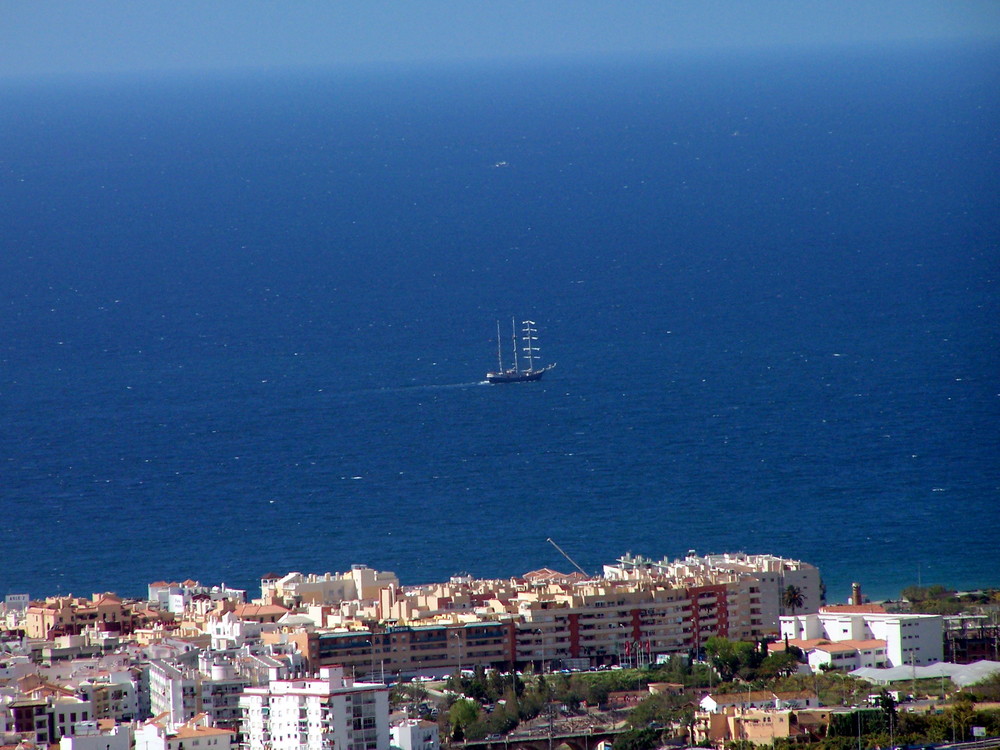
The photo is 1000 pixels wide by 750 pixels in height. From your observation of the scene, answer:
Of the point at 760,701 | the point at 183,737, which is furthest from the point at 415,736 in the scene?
the point at 760,701

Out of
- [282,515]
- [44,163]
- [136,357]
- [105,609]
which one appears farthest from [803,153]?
[105,609]

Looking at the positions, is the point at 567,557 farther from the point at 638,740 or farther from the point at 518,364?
the point at 518,364

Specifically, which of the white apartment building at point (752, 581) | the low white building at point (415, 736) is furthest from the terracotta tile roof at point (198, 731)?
the white apartment building at point (752, 581)

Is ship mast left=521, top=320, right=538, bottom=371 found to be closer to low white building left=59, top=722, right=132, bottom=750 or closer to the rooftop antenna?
the rooftop antenna

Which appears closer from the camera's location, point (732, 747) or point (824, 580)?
point (732, 747)

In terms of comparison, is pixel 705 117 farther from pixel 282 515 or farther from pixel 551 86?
pixel 282 515

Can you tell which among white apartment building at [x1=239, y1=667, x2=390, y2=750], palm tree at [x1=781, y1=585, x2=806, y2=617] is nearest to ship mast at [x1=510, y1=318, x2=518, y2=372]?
palm tree at [x1=781, y1=585, x2=806, y2=617]

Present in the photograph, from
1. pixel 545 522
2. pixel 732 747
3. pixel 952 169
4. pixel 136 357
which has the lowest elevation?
pixel 732 747
